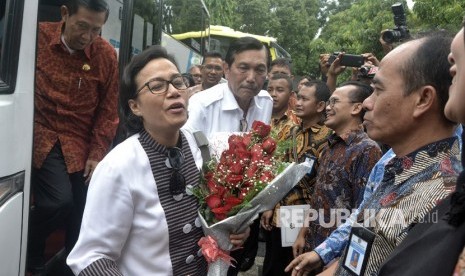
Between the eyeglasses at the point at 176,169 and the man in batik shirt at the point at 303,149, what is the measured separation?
→ 1.70 metres

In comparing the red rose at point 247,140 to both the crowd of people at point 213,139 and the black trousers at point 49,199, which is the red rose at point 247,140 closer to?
the crowd of people at point 213,139

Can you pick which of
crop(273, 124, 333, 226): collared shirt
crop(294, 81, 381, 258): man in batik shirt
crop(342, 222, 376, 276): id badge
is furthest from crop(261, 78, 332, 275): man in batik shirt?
crop(342, 222, 376, 276): id badge

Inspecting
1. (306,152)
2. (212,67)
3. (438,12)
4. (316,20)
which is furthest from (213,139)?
(316,20)

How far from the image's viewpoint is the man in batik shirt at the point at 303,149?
3779mm

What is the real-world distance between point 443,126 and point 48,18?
10.9 ft

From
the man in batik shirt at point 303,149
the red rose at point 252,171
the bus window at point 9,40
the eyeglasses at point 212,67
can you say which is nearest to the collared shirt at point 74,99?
the bus window at point 9,40

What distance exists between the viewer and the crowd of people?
5.25ft

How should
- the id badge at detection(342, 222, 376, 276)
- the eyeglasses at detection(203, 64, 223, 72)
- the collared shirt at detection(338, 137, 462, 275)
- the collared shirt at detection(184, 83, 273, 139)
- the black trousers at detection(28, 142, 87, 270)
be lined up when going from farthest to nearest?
the eyeglasses at detection(203, 64, 223, 72) < the collared shirt at detection(184, 83, 273, 139) < the black trousers at detection(28, 142, 87, 270) < the id badge at detection(342, 222, 376, 276) < the collared shirt at detection(338, 137, 462, 275)

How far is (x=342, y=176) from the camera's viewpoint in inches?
116

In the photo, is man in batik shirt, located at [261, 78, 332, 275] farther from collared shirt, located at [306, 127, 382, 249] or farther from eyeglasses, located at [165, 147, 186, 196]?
eyeglasses, located at [165, 147, 186, 196]

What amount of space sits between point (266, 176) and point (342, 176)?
98 centimetres

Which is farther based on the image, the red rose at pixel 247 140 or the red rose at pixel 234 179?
the red rose at pixel 247 140

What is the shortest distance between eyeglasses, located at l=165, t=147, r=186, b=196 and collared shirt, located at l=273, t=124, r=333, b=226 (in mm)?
1702

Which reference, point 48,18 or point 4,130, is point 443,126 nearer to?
point 4,130
